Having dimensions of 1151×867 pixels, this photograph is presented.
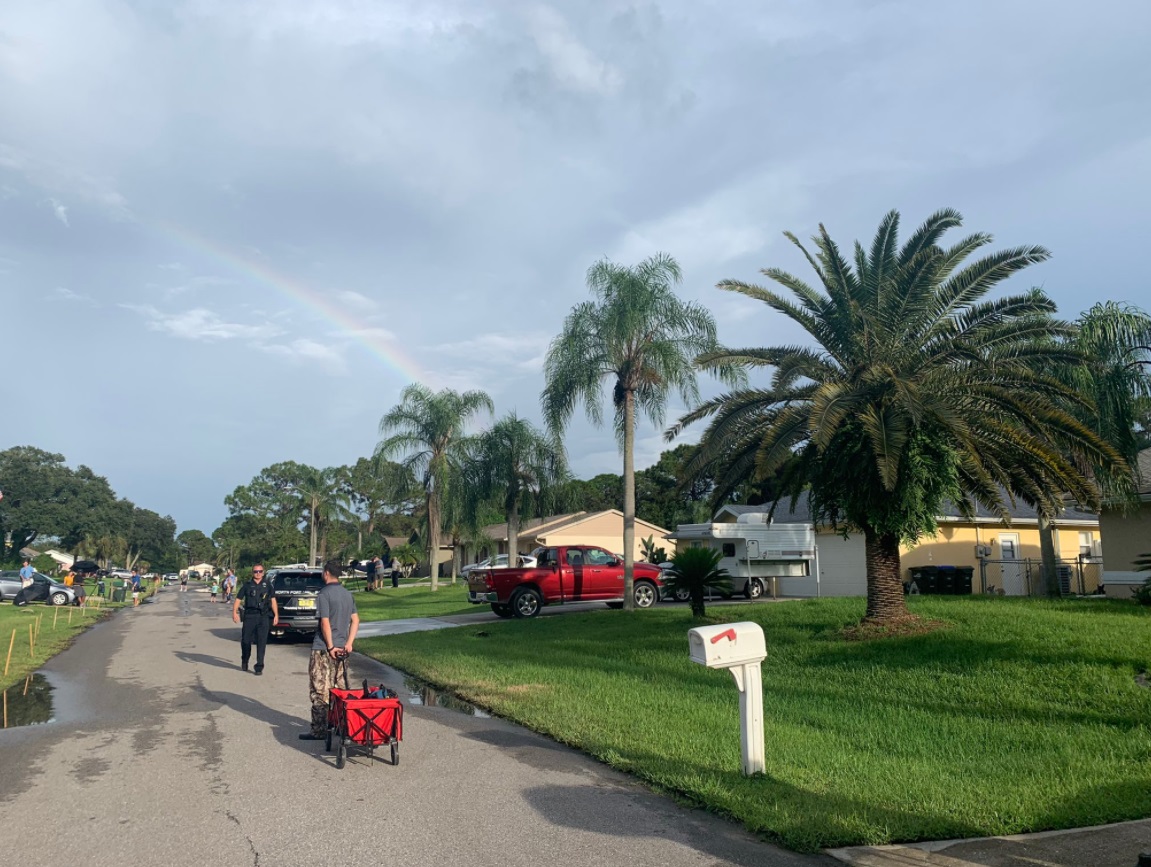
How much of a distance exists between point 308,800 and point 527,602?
17.1 m

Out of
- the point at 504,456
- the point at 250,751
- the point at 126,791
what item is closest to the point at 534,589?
the point at 504,456

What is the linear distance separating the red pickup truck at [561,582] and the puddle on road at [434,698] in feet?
32.6

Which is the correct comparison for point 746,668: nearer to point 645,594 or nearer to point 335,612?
point 335,612

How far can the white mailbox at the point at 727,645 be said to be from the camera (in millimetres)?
6863

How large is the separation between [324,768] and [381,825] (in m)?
1.93

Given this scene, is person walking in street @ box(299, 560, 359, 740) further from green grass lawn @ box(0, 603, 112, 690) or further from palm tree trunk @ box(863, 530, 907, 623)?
palm tree trunk @ box(863, 530, 907, 623)

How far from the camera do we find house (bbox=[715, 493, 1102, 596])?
89.3 feet

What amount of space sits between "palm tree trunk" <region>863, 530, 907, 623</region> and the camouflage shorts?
9.14m

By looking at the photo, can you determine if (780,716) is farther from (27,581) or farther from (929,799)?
(27,581)

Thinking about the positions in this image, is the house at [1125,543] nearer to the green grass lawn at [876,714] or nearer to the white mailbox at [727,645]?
the green grass lawn at [876,714]

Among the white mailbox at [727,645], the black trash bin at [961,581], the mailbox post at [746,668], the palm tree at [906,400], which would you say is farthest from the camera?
the black trash bin at [961,581]

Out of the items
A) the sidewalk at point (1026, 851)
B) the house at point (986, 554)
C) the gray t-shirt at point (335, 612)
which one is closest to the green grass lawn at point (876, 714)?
the sidewalk at point (1026, 851)

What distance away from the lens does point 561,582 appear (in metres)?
23.9

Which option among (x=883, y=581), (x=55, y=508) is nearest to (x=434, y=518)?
(x=883, y=581)
